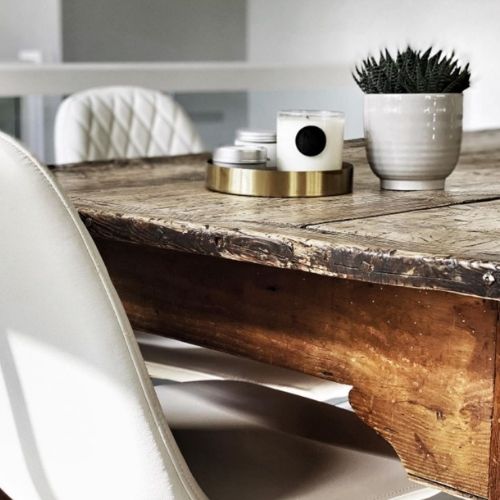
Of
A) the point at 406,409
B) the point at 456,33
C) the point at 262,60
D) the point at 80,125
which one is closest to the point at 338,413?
the point at 406,409

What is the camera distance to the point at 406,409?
94 cm

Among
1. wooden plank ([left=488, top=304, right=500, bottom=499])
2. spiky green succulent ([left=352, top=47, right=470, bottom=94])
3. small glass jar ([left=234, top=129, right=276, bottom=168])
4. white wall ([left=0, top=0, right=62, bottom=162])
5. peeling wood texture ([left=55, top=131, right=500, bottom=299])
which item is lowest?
wooden plank ([left=488, top=304, right=500, bottom=499])

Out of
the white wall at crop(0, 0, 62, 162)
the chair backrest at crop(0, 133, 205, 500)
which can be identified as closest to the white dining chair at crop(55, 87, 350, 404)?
the chair backrest at crop(0, 133, 205, 500)

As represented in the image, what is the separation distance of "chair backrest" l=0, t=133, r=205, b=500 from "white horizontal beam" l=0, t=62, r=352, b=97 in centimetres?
219

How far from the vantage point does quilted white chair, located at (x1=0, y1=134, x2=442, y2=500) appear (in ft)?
2.76

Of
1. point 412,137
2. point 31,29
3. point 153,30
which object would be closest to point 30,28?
point 31,29

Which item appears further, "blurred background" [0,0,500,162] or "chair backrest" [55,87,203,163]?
"blurred background" [0,0,500,162]

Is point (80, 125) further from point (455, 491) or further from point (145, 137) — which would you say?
point (455, 491)

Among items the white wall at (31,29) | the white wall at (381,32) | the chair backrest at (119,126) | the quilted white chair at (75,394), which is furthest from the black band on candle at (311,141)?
the white wall at (31,29)

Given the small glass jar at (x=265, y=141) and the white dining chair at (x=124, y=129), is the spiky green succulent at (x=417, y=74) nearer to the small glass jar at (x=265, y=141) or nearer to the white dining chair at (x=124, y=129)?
the small glass jar at (x=265, y=141)

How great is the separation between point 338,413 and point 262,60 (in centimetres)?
476

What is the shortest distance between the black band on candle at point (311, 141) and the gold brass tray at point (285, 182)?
30mm

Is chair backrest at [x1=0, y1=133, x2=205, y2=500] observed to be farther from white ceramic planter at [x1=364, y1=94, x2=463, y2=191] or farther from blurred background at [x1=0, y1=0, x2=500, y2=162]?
blurred background at [x1=0, y1=0, x2=500, y2=162]

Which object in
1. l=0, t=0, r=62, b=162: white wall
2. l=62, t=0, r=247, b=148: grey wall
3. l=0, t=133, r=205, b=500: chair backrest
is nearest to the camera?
l=0, t=133, r=205, b=500: chair backrest
